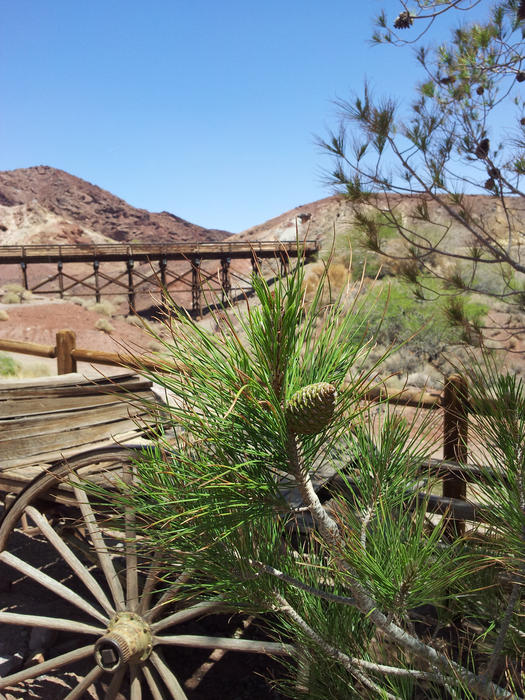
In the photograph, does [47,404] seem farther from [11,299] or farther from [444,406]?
[11,299]

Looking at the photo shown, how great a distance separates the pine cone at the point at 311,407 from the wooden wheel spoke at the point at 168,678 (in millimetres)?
1590

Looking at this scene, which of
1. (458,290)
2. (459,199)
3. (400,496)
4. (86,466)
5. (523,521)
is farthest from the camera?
(458,290)

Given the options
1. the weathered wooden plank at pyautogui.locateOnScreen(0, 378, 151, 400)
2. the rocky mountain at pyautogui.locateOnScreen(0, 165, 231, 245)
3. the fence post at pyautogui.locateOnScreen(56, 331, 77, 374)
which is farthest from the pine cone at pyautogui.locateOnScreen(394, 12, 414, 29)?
the rocky mountain at pyautogui.locateOnScreen(0, 165, 231, 245)

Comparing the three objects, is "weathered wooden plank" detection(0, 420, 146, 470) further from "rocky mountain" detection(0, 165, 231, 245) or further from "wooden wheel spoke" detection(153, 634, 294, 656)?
"rocky mountain" detection(0, 165, 231, 245)

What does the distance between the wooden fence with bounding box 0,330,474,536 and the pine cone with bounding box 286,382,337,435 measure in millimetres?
107

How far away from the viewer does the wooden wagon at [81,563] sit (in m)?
2.02

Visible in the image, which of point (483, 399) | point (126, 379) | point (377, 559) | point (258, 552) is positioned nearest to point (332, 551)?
point (377, 559)

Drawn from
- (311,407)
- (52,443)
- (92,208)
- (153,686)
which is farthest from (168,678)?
(92,208)

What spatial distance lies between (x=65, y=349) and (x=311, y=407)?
396 cm

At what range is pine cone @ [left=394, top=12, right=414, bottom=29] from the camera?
127 inches

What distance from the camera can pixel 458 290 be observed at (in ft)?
14.6

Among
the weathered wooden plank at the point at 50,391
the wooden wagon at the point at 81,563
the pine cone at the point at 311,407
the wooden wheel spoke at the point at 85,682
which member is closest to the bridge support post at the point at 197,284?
the pine cone at the point at 311,407

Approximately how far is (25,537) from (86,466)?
210 centimetres

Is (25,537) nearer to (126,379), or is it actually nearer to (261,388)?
(126,379)
